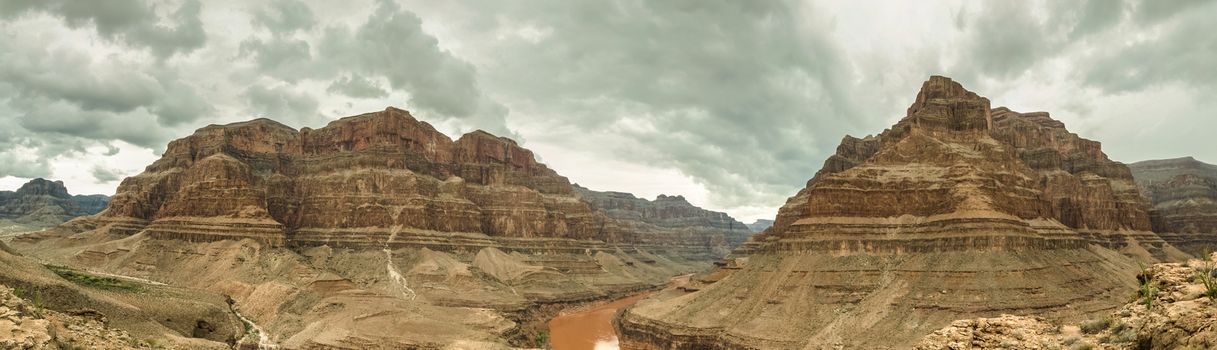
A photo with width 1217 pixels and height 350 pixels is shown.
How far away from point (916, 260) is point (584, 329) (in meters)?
48.2

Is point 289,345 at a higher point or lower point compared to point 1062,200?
lower

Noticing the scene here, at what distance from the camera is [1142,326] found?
15.0m

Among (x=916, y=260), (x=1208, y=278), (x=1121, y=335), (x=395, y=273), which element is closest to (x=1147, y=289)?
(x=1208, y=278)

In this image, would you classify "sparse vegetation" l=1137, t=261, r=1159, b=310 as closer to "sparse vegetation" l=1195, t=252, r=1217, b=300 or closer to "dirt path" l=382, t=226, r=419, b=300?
"sparse vegetation" l=1195, t=252, r=1217, b=300

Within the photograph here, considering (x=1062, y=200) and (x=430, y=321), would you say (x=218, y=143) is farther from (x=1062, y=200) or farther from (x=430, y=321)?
(x=1062, y=200)

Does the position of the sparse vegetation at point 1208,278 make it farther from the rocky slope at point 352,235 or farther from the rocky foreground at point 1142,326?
the rocky slope at point 352,235

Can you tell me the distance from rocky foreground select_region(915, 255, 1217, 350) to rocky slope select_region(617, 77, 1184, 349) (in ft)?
138

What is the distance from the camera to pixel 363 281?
344ft

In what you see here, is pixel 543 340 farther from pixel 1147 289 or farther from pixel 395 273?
pixel 1147 289

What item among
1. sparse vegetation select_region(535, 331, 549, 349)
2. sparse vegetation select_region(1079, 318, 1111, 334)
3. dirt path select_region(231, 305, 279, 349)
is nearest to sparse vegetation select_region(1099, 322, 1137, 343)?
sparse vegetation select_region(1079, 318, 1111, 334)

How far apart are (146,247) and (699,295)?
8500 centimetres

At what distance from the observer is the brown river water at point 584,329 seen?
87.6m

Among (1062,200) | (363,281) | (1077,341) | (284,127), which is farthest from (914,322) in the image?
(284,127)

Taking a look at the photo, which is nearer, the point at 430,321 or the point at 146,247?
the point at 430,321
